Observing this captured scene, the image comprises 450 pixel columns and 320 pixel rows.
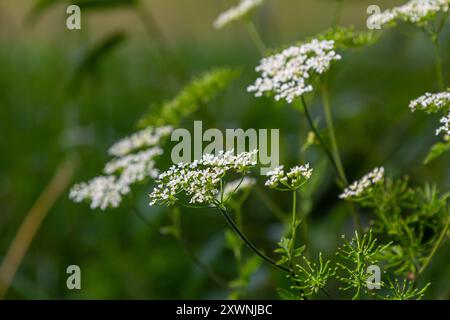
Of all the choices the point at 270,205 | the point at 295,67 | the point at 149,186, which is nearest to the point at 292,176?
the point at 295,67

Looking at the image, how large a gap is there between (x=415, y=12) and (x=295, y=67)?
0.64 ft

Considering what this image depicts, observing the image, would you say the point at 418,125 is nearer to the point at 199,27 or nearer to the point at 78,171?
the point at 78,171

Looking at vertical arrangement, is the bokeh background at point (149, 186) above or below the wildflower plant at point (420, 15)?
above

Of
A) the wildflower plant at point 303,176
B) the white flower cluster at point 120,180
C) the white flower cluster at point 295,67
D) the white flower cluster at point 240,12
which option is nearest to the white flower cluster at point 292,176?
→ the wildflower plant at point 303,176

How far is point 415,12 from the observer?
3.04ft

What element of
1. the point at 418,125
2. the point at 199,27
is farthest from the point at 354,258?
the point at 199,27

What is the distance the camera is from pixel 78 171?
7.47 ft

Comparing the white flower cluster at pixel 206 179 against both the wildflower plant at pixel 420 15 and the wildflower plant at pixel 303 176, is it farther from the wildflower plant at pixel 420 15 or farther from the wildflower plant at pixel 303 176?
the wildflower plant at pixel 420 15

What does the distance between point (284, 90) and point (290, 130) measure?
5.16ft

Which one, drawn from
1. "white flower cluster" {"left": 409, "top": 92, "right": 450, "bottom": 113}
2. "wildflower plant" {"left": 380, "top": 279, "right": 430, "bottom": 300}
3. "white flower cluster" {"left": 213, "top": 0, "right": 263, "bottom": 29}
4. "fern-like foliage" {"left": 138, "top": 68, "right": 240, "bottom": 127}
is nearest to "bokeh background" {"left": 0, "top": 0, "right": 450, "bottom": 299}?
"fern-like foliage" {"left": 138, "top": 68, "right": 240, "bottom": 127}

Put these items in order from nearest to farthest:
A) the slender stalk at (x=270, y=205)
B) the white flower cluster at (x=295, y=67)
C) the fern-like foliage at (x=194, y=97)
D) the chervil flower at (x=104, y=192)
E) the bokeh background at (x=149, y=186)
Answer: the white flower cluster at (x=295, y=67)
the chervil flower at (x=104, y=192)
the fern-like foliage at (x=194, y=97)
the slender stalk at (x=270, y=205)
the bokeh background at (x=149, y=186)

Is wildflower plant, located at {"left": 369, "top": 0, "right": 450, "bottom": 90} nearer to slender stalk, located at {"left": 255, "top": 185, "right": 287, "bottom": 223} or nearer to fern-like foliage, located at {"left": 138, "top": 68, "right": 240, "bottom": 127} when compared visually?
fern-like foliage, located at {"left": 138, "top": 68, "right": 240, "bottom": 127}

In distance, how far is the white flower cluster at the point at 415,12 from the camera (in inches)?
35.4

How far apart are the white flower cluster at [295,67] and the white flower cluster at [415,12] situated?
96 mm
